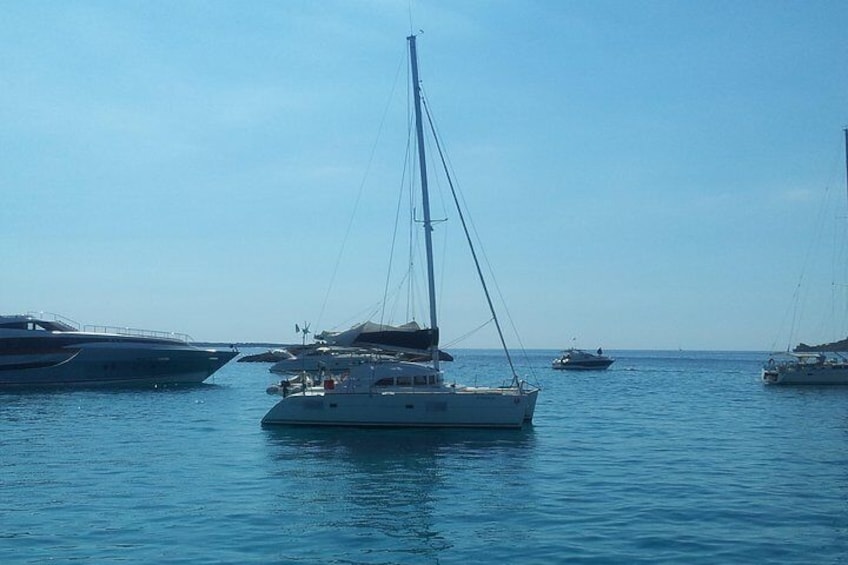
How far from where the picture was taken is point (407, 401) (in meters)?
35.8

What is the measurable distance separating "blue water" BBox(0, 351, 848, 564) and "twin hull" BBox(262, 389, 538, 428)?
2.14 ft

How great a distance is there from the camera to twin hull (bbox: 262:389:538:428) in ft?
117

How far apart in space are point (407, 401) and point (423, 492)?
12.6m

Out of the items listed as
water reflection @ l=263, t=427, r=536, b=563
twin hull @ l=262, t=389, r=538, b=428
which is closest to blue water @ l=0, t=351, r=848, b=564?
water reflection @ l=263, t=427, r=536, b=563

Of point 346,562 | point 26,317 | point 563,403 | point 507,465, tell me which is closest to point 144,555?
point 346,562

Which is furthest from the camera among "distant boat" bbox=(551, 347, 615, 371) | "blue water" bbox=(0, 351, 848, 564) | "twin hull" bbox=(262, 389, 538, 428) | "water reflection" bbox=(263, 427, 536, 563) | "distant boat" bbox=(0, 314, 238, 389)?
"distant boat" bbox=(551, 347, 615, 371)

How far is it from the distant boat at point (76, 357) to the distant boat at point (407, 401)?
123 feet

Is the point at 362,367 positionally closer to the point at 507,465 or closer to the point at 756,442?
the point at 507,465

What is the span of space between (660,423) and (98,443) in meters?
25.3

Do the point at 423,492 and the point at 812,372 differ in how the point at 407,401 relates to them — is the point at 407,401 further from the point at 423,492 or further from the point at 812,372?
the point at 812,372

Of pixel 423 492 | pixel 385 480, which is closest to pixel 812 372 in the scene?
pixel 385 480

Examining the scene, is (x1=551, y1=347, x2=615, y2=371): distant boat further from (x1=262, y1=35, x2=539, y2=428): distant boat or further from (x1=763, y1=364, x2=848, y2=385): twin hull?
(x1=262, y1=35, x2=539, y2=428): distant boat

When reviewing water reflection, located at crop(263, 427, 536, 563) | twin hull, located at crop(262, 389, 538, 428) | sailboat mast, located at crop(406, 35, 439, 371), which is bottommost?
water reflection, located at crop(263, 427, 536, 563)

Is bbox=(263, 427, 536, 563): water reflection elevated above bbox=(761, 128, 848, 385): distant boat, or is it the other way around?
bbox=(761, 128, 848, 385): distant boat
